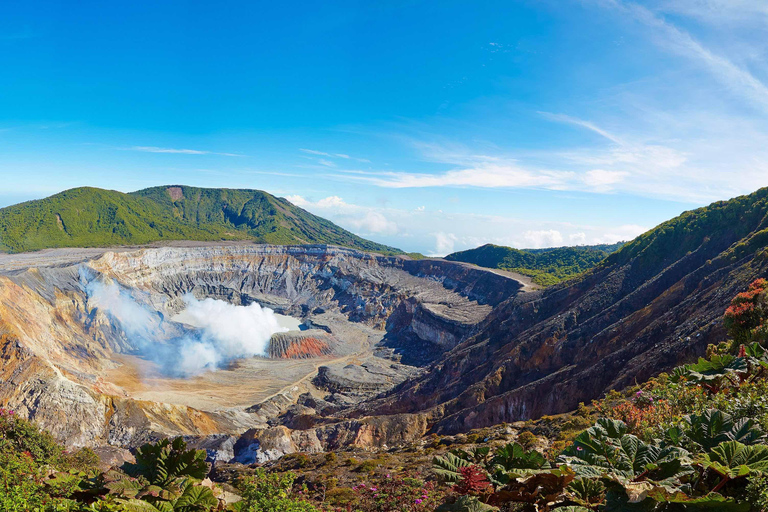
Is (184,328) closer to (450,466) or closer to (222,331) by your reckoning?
(222,331)

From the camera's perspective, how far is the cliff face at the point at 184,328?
45.7 meters

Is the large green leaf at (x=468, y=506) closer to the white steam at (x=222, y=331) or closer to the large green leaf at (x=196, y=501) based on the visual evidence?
the large green leaf at (x=196, y=501)

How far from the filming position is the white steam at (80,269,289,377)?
80.1 meters

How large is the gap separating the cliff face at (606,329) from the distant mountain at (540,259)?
132ft

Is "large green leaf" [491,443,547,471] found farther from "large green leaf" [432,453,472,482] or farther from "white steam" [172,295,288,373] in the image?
"white steam" [172,295,288,373]

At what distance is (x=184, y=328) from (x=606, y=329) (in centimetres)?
8800

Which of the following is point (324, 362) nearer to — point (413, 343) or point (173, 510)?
point (413, 343)

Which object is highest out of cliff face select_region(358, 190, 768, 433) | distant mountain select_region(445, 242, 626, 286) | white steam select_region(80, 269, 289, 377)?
distant mountain select_region(445, 242, 626, 286)

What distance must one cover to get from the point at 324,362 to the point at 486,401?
168 ft

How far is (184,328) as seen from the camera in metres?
92.6

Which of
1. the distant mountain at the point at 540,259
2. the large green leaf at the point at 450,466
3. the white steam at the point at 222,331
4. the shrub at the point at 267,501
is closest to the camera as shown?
the large green leaf at the point at 450,466

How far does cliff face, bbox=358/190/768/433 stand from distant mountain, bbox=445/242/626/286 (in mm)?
40376

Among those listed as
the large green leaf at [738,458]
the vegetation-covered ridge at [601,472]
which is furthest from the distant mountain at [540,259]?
the large green leaf at [738,458]

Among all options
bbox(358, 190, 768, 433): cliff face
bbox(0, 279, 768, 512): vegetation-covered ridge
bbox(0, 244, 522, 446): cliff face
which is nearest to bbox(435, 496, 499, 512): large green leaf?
bbox(0, 279, 768, 512): vegetation-covered ridge
